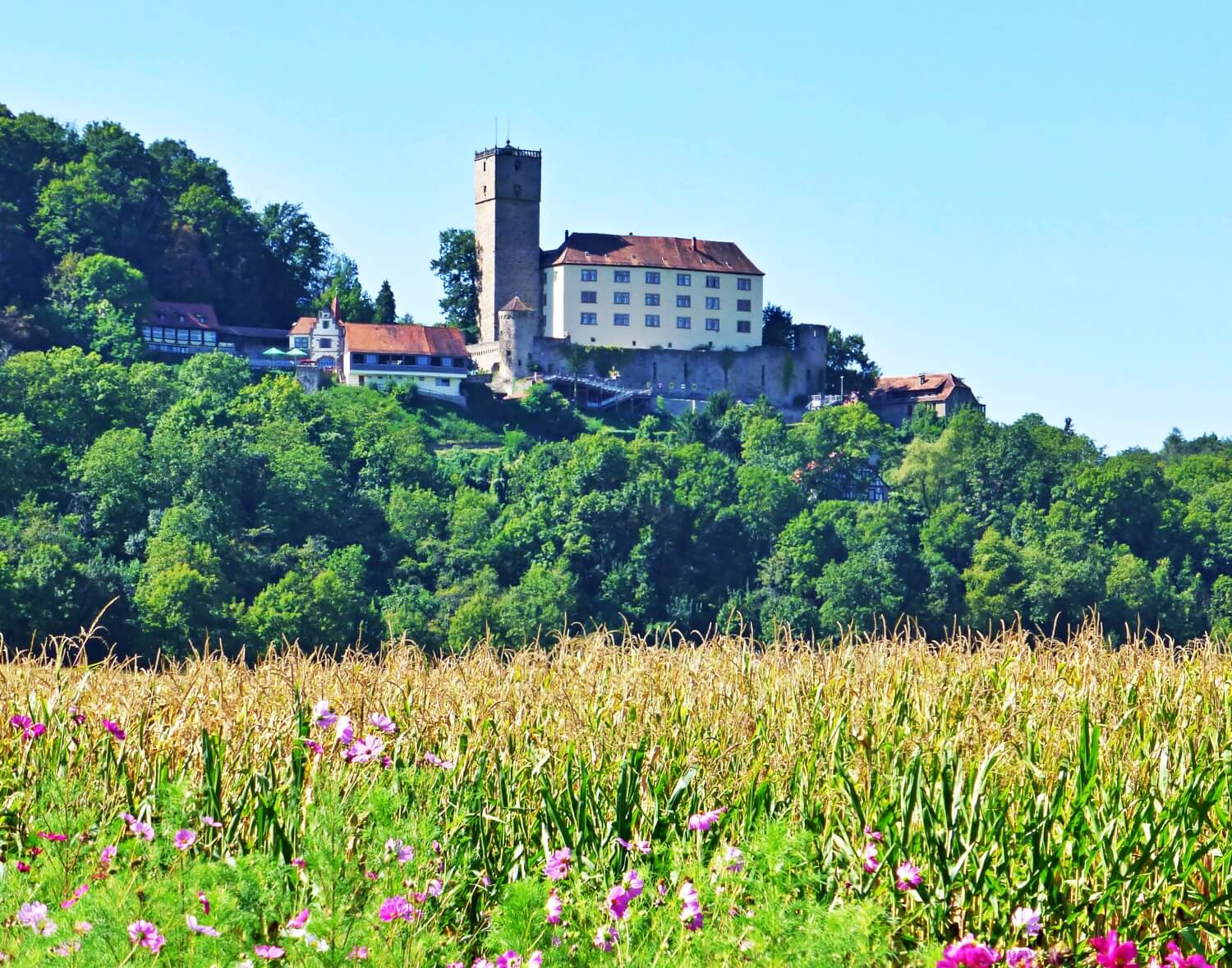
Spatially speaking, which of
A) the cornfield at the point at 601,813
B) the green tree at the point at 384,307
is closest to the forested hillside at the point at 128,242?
the green tree at the point at 384,307

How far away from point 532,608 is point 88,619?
48.0 ft

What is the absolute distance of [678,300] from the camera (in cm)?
9825

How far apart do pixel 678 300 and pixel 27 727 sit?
8879cm

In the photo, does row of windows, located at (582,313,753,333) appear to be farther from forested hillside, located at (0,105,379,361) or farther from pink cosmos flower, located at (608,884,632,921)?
pink cosmos flower, located at (608,884,632,921)

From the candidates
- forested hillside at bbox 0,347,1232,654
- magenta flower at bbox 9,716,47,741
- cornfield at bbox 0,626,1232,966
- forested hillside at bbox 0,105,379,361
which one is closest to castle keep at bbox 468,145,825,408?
forested hillside at bbox 0,347,1232,654

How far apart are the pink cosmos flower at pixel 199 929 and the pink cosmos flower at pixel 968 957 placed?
2737 millimetres

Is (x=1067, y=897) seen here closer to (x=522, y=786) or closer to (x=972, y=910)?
(x=972, y=910)

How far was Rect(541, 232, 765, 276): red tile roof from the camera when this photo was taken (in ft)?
318

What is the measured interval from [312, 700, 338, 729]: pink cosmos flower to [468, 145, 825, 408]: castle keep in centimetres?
8232

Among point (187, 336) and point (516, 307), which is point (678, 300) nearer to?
point (516, 307)

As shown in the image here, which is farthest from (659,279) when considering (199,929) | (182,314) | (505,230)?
(199,929)

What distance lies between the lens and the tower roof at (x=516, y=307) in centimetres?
9256

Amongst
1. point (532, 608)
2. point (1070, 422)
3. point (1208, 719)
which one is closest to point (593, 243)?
point (1070, 422)

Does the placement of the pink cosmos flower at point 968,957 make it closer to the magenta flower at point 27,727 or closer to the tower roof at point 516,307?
the magenta flower at point 27,727
